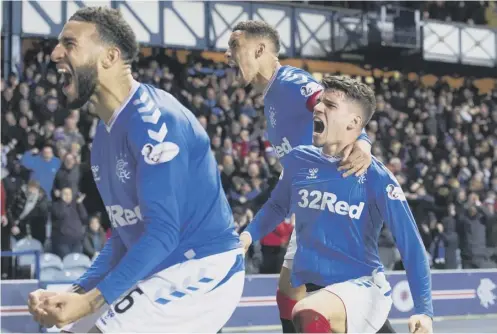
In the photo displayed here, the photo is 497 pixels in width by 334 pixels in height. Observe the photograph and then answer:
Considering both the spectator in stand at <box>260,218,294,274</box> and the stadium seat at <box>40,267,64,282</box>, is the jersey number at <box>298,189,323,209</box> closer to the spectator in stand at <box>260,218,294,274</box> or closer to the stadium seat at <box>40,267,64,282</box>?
the stadium seat at <box>40,267,64,282</box>

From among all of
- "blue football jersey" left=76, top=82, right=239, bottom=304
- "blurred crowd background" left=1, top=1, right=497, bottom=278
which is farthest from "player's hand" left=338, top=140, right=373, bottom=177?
"blurred crowd background" left=1, top=1, right=497, bottom=278

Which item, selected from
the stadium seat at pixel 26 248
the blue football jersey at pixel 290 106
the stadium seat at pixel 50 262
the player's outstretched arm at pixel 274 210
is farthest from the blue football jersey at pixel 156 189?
the stadium seat at pixel 26 248

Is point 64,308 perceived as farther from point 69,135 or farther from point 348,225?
point 69,135

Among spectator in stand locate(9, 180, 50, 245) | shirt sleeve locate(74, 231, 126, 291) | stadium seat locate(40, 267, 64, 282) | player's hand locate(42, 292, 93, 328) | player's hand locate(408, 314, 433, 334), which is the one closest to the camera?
player's hand locate(42, 292, 93, 328)

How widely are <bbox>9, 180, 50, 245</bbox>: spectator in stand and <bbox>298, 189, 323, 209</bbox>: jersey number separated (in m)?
7.27

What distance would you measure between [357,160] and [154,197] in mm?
1837

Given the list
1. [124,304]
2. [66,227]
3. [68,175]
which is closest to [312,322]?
[124,304]

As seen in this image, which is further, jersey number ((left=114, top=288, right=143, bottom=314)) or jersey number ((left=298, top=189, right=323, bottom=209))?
jersey number ((left=298, top=189, right=323, bottom=209))

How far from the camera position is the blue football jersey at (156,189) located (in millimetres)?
3113

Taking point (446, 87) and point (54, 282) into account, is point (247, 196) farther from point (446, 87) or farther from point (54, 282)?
point (446, 87)

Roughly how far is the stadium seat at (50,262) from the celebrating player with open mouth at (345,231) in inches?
273

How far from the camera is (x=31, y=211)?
11.6 meters

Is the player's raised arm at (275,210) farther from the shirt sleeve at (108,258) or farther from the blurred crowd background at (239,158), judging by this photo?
the blurred crowd background at (239,158)

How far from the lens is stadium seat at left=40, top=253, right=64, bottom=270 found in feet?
37.1
